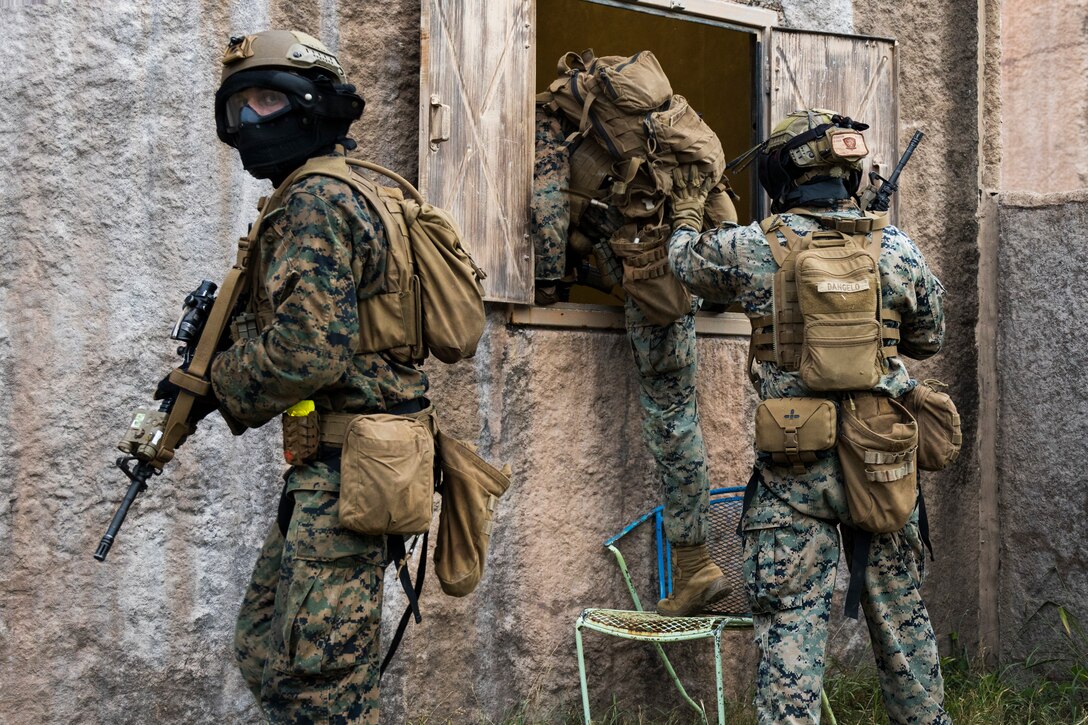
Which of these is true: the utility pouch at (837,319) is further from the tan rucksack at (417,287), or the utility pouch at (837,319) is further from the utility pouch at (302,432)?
the utility pouch at (302,432)

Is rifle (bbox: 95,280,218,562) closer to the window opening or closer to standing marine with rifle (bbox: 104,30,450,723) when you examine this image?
standing marine with rifle (bbox: 104,30,450,723)

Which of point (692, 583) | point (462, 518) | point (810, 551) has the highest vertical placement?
point (462, 518)

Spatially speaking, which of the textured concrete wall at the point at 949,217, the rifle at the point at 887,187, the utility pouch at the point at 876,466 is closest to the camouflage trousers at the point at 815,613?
the utility pouch at the point at 876,466

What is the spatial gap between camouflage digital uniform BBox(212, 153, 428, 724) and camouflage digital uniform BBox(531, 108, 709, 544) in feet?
5.78

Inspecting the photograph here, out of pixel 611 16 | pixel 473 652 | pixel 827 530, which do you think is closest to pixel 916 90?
pixel 611 16

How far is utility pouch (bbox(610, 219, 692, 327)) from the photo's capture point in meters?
4.67

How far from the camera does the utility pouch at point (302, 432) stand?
10.3 feet

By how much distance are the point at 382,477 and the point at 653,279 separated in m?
1.94

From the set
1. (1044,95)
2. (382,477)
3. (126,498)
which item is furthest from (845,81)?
(126,498)

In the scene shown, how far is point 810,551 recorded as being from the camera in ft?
12.6

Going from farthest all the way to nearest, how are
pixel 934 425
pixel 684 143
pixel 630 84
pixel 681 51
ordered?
pixel 681 51 < pixel 630 84 < pixel 684 143 < pixel 934 425

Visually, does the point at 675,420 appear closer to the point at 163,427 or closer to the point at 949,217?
the point at 949,217

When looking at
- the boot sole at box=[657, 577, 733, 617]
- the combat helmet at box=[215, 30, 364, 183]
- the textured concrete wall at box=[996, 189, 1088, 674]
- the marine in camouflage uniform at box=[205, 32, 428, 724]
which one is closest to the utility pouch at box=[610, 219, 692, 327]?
the boot sole at box=[657, 577, 733, 617]

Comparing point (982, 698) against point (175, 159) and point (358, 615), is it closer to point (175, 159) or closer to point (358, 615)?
point (358, 615)
